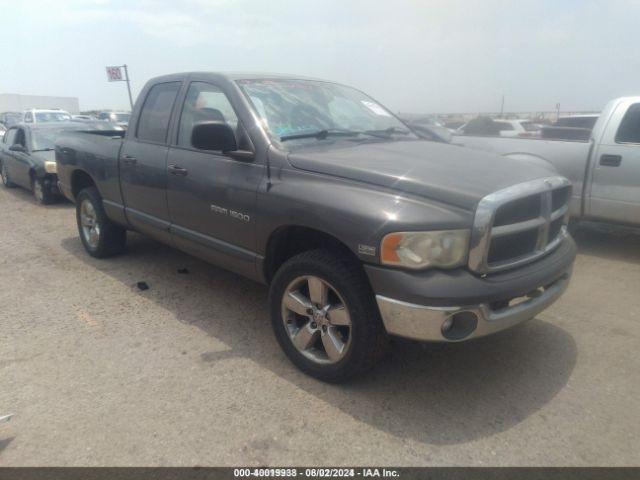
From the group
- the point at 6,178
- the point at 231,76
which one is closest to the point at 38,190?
the point at 6,178

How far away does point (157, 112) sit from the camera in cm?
441

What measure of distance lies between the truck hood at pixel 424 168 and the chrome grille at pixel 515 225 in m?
0.07

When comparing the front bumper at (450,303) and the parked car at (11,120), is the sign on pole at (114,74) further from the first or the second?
the front bumper at (450,303)

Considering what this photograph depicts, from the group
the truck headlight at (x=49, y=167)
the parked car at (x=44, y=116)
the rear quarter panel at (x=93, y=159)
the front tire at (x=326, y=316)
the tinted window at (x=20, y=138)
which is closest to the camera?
the front tire at (x=326, y=316)

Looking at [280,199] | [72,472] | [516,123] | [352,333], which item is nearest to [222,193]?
[280,199]

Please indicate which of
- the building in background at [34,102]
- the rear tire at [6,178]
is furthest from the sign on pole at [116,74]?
the building in background at [34,102]

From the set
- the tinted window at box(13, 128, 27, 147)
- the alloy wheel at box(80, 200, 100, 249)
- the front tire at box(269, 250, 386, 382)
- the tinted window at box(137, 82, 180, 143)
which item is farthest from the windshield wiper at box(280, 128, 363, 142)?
the tinted window at box(13, 128, 27, 147)

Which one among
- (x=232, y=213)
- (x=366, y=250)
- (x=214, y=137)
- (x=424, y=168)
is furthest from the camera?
(x=232, y=213)

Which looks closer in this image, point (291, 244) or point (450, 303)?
point (450, 303)

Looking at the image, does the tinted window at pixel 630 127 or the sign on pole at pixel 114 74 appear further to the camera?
the sign on pole at pixel 114 74

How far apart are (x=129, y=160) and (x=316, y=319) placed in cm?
261

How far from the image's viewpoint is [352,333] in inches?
109

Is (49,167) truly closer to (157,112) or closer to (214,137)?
(157,112)

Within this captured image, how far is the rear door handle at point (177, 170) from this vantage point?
3.84 meters
